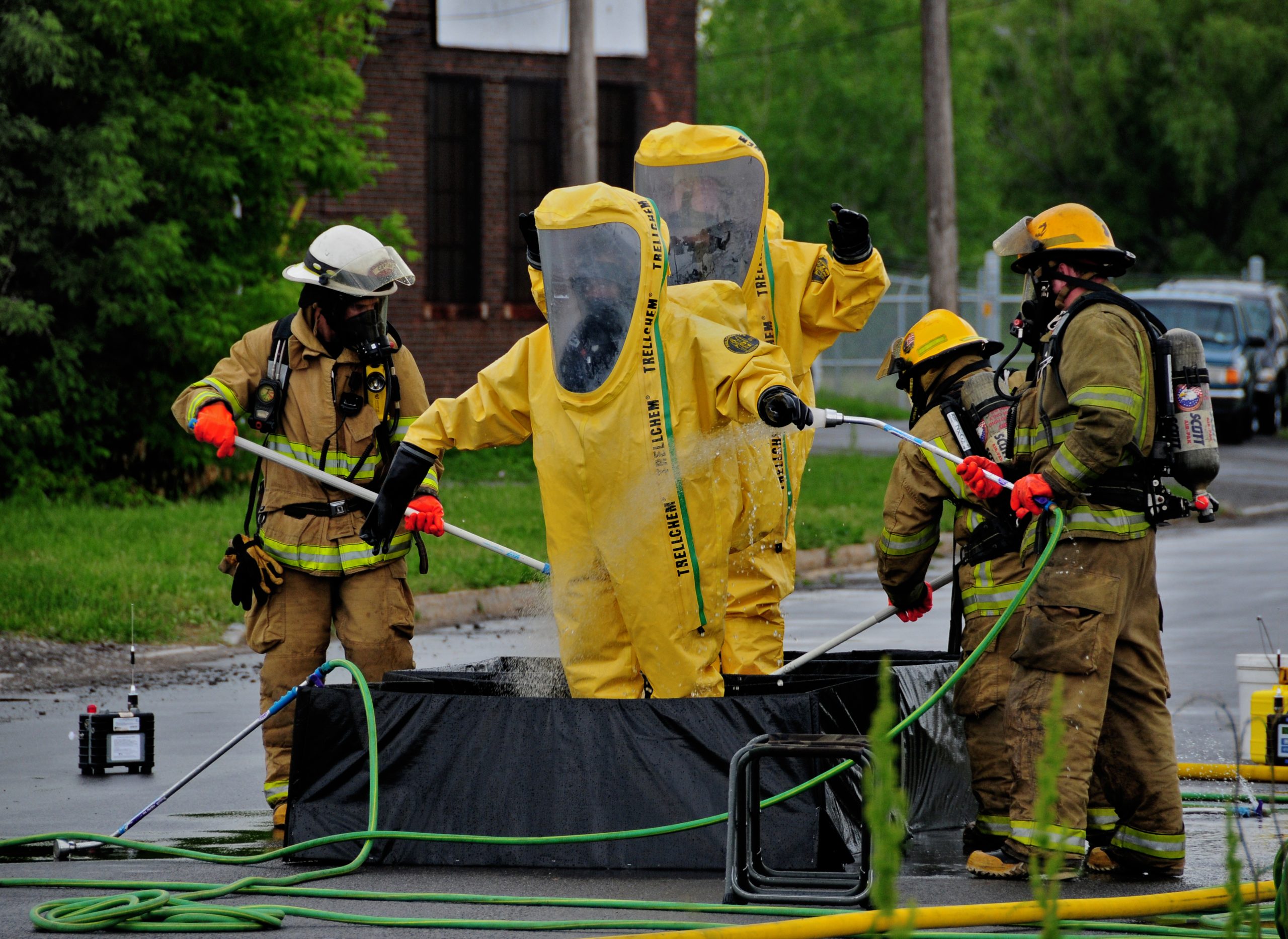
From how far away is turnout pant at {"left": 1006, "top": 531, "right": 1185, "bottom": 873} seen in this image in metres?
5.60

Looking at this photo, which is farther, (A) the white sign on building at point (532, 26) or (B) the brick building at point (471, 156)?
(A) the white sign on building at point (532, 26)

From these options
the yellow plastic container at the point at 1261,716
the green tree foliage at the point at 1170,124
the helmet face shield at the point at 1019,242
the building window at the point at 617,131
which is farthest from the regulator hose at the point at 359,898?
the green tree foliage at the point at 1170,124

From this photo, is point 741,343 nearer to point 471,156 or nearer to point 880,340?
point 471,156

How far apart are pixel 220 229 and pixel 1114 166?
38265mm

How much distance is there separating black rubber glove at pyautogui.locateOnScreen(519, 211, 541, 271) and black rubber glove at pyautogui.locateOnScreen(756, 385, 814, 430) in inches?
40.4

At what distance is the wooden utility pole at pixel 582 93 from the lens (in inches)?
653

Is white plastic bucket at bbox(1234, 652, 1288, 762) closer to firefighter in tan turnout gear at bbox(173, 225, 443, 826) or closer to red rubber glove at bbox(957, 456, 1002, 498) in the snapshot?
red rubber glove at bbox(957, 456, 1002, 498)

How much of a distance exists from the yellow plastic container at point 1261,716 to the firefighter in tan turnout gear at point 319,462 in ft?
11.5

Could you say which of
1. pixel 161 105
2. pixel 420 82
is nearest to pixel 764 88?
pixel 420 82

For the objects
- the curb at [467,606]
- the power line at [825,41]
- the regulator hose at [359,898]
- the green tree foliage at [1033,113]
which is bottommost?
the curb at [467,606]

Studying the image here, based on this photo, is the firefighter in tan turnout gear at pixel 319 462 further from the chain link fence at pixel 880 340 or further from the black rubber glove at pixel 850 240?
the chain link fence at pixel 880 340

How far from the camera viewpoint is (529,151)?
76.6ft

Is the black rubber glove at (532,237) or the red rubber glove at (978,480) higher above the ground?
the black rubber glove at (532,237)

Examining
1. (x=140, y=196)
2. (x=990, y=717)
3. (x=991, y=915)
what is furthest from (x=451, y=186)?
(x=991, y=915)
